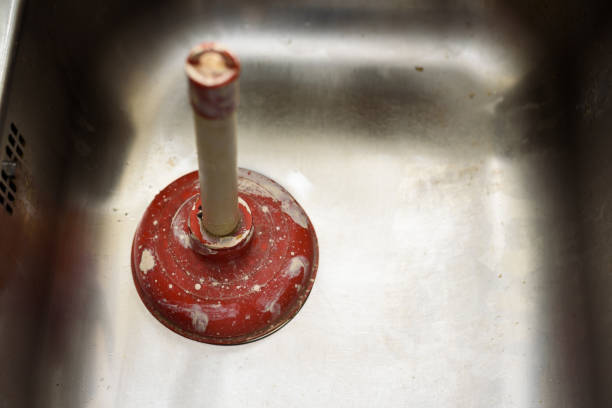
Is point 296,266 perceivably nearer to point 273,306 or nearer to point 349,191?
point 273,306

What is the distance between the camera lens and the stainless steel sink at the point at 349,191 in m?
0.65

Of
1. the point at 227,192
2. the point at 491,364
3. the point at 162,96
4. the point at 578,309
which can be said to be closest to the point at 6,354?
the point at 227,192

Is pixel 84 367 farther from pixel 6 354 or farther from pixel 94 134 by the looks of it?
pixel 94 134

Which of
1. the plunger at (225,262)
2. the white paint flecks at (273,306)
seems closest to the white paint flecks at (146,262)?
the plunger at (225,262)

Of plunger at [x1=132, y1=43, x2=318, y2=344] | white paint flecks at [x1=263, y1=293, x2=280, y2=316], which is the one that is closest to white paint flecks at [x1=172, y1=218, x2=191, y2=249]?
plunger at [x1=132, y1=43, x2=318, y2=344]

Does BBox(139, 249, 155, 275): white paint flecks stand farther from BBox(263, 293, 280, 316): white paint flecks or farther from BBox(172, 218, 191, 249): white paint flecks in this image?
BBox(263, 293, 280, 316): white paint flecks

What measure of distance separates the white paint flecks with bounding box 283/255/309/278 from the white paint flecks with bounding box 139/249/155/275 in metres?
0.17

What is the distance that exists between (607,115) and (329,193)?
39 cm

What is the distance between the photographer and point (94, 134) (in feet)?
2.49

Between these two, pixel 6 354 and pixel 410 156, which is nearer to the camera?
pixel 6 354

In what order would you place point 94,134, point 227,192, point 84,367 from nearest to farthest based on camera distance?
point 227,192
point 84,367
point 94,134

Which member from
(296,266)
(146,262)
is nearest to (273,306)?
(296,266)

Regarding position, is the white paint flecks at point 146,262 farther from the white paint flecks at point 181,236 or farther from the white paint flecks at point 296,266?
the white paint flecks at point 296,266

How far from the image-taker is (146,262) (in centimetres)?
66
